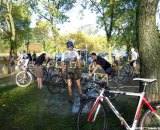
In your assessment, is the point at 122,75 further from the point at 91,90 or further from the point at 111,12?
the point at 111,12

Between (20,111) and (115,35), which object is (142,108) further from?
(115,35)

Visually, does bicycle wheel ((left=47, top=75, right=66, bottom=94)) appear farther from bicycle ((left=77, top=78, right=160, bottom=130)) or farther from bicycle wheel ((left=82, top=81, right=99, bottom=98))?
bicycle ((left=77, top=78, right=160, bottom=130))

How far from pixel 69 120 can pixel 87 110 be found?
1307 millimetres

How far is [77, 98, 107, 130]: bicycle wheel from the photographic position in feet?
21.1

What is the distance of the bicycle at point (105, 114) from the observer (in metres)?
5.82

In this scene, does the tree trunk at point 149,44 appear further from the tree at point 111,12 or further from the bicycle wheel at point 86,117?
the tree at point 111,12

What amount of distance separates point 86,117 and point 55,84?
6221 millimetres

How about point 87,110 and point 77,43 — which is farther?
point 77,43

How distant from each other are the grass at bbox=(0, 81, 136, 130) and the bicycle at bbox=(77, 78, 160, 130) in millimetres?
566

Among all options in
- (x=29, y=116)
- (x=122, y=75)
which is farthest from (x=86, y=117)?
(x=122, y=75)

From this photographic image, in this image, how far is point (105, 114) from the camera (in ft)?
21.0

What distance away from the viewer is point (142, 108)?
20.6ft

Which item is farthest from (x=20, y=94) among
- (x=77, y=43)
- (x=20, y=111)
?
(x=77, y=43)

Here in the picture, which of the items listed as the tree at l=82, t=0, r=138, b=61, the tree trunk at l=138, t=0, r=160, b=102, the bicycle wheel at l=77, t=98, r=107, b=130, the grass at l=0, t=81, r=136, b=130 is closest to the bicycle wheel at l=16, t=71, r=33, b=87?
the grass at l=0, t=81, r=136, b=130
